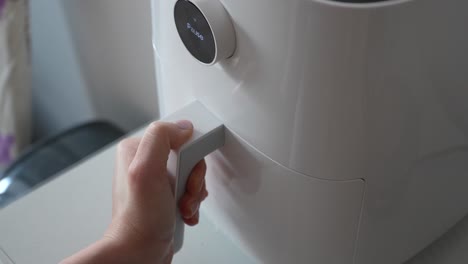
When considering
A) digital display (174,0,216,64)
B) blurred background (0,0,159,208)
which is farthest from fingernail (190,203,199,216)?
blurred background (0,0,159,208)

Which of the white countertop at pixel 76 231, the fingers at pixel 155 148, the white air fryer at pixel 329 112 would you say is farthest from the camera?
the white countertop at pixel 76 231

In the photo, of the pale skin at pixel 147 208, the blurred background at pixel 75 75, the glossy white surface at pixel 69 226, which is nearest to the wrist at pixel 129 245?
the pale skin at pixel 147 208

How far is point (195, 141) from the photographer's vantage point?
476 mm

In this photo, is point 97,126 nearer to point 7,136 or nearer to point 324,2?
point 7,136

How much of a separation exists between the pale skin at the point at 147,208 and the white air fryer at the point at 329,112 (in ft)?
0.15

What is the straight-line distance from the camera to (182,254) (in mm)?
610

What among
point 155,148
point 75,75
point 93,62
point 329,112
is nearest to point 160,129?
point 155,148

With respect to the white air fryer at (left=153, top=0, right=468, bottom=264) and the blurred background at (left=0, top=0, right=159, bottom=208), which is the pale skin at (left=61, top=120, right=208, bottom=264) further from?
the blurred background at (left=0, top=0, right=159, bottom=208)

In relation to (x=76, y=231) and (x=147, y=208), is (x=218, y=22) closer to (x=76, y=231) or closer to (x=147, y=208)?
(x=147, y=208)

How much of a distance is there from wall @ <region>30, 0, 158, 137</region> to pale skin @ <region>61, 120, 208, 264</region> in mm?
397

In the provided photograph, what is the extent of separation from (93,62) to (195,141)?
0.71m

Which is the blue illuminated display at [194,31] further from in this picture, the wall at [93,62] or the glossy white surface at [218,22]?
the wall at [93,62]

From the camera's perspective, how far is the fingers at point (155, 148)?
0.47m

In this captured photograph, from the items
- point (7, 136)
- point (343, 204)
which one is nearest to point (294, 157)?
point (343, 204)
